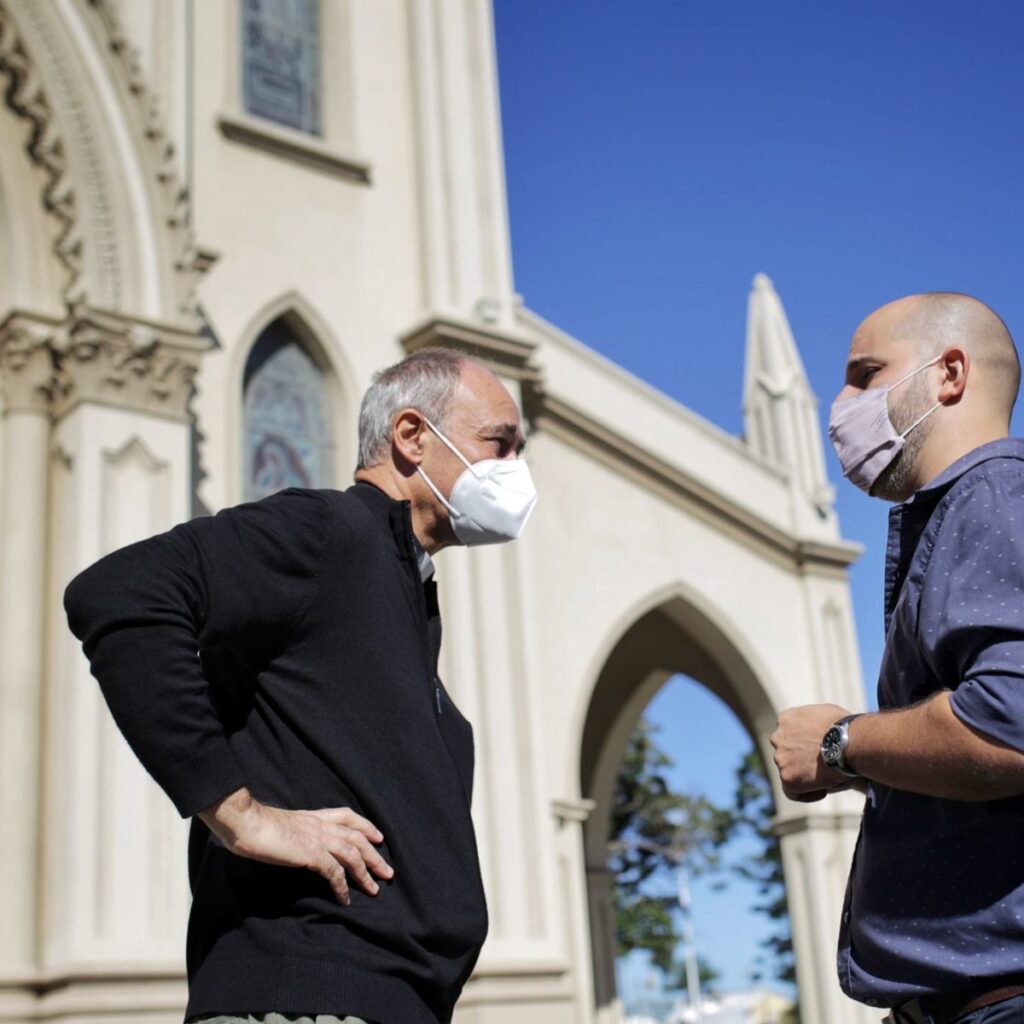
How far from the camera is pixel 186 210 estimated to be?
9.10 meters

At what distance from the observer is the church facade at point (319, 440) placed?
25.6 feet

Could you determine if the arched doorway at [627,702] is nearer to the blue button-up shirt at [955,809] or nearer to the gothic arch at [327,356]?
the gothic arch at [327,356]

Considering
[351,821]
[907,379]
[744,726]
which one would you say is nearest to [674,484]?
[744,726]

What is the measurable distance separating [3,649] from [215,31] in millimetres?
5024

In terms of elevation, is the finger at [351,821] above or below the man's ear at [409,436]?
below

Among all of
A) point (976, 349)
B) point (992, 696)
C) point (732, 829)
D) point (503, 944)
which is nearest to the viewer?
point (992, 696)

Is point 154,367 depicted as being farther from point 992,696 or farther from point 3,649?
point 992,696

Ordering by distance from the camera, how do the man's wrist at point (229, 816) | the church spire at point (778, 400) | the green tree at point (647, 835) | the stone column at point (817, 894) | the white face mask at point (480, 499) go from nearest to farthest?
the man's wrist at point (229, 816), the white face mask at point (480, 499), the stone column at point (817, 894), the church spire at point (778, 400), the green tree at point (647, 835)

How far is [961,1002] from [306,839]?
101 cm

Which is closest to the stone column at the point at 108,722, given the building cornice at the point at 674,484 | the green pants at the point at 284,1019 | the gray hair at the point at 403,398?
the building cornice at the point at 674,484

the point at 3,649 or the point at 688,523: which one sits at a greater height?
the point at 688,523

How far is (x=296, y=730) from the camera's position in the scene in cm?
250

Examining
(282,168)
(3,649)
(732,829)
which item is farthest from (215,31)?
(732,829)

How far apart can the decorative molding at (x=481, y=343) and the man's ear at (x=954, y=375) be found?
8125 mm
